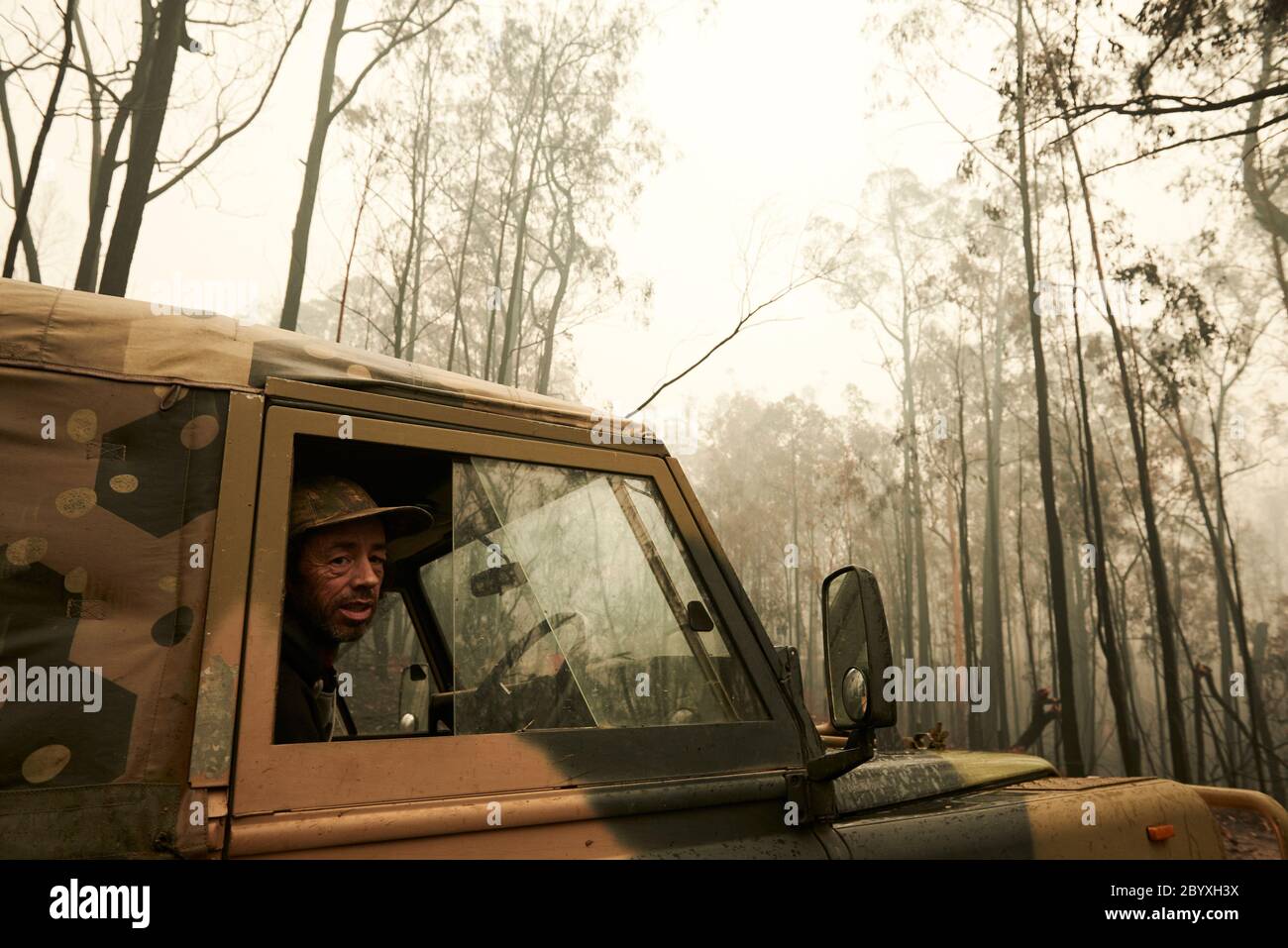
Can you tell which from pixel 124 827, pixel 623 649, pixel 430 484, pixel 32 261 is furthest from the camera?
pixel 32 261

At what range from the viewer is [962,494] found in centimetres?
2256

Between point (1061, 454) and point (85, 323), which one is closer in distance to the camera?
point (85, 323)

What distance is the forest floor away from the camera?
39.1 feet

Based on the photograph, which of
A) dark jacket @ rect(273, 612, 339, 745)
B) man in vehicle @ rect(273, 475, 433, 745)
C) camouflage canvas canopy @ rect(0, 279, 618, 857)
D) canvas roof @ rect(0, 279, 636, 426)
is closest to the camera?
camouflage canvas canopy @ rect(0, 279, 618, 857)

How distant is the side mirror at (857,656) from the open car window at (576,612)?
9.8 inches

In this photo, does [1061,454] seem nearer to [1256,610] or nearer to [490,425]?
[1256,610]

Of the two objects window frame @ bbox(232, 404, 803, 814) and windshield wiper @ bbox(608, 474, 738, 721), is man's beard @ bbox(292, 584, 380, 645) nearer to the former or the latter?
window frame @ bbox(232, 404, 803, 814)

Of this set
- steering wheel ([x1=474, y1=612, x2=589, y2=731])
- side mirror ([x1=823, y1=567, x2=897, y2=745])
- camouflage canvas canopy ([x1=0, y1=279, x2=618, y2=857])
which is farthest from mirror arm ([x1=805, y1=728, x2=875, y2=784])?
camouflage canvas canopy ([x1=0, y1=279, x2=618, y2=857])

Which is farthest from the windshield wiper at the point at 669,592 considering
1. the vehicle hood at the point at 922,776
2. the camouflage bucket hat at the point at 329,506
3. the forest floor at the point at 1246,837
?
the forest floor at the point at 1246,837

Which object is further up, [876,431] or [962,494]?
[876,431]

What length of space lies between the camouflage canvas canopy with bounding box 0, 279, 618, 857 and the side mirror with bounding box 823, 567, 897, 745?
1.16m

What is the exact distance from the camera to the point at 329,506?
1.89 m

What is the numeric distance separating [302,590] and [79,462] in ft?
1.88
